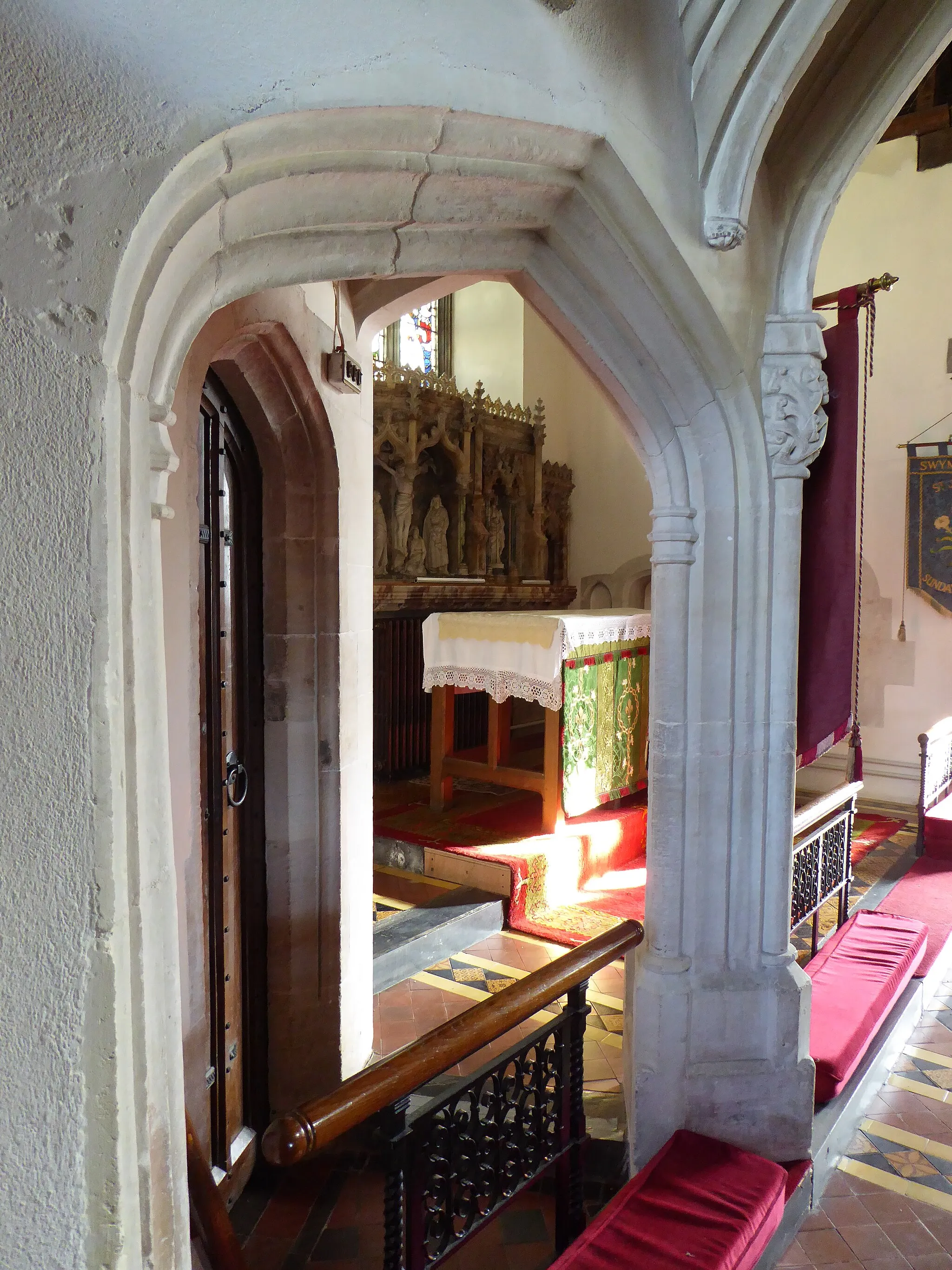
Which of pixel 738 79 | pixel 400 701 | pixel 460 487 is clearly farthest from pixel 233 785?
pixel 460 487

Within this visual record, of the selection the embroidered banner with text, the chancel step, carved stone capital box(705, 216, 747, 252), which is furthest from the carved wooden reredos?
carved stone capital box(705, 216, 747, 252)

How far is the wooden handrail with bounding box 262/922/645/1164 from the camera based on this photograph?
1.47 m

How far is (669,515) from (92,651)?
1.63 metres

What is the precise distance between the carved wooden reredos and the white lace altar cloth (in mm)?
1651

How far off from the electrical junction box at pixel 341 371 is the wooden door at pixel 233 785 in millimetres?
323

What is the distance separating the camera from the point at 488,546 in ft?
26.3

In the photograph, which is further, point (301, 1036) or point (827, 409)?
point (301, 1036)

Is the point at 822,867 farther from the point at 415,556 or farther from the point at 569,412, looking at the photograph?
the point at 569,412

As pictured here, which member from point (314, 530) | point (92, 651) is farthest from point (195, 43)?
point (314, 530)

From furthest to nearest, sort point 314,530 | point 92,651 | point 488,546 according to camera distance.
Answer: point 488,546 < point 314,530 < point 92,651

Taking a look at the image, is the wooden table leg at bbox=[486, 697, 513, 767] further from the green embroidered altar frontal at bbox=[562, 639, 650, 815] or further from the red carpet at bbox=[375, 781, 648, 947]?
the green embroidered altar frontal at bbox=[562, 639, 650, 815]

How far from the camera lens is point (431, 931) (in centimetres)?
422

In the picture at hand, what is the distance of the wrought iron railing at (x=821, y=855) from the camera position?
332 centimetres

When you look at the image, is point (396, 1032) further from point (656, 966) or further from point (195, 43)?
point (195, 43)
